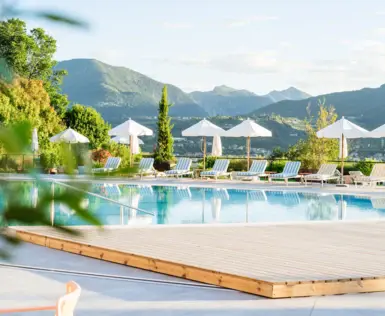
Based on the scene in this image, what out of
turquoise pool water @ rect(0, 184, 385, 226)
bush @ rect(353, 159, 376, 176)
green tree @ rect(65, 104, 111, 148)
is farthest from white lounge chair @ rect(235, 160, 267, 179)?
green tree @ rect(65, 104, 111, 148)

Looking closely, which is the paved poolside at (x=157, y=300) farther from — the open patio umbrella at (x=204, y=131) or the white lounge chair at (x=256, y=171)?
the open patio umbrella at (x=204, y=131)

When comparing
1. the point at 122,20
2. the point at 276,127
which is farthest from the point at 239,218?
the point at 276,127

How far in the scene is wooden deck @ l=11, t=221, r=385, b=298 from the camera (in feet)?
20.3

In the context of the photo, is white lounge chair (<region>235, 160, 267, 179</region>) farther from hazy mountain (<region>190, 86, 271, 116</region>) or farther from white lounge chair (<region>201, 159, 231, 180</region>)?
hazy mountain (<region>190, 86, 271, 116</region>)

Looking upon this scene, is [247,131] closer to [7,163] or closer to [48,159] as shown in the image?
[48,159]

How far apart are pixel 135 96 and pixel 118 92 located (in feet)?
6.88

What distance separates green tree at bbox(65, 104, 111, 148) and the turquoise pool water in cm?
1379

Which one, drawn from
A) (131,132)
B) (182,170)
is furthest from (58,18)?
(131,132)

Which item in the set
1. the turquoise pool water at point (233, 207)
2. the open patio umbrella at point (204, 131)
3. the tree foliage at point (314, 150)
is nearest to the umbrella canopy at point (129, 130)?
the open patio umbrella at point (204, 131)

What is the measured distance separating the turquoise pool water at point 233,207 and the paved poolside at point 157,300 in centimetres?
429

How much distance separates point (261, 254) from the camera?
7.46 meters

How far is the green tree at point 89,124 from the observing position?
1268 inches

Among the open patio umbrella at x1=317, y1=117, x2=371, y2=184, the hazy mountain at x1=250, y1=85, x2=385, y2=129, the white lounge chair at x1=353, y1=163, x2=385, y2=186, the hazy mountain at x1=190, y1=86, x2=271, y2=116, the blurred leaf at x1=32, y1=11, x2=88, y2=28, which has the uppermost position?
the hazy mountain at x1=190, y1=86, x2=271, y2=116

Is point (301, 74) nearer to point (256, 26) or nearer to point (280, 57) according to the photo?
point (280, 57)
